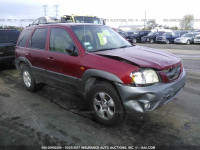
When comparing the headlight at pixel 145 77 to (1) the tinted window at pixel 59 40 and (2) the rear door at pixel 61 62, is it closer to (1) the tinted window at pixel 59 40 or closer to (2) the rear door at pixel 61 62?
(2) the rear door at pixel 61 62

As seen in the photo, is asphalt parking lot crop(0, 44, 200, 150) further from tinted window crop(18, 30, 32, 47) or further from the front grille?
tinted window crop(18, 30, 32, 47)

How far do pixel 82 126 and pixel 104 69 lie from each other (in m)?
1.10

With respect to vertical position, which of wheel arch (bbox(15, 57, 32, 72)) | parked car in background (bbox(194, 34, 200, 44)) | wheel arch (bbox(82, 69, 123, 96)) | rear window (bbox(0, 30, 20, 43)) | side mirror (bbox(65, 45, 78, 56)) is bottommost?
wheel arch (bbox(82, 69, 123, 96))

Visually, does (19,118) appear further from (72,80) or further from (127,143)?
(127,143)

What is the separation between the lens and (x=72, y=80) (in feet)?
12.3

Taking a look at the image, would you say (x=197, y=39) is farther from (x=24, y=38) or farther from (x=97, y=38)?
(x=24, y=38)

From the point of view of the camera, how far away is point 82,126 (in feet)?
11.0

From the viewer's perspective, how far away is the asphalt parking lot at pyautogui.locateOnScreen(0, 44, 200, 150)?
9.45 feet

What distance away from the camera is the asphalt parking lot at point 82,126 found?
9.45 feet

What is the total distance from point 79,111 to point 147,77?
173 cm

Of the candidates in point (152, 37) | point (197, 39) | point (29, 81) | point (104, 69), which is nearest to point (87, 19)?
point (29, 81)

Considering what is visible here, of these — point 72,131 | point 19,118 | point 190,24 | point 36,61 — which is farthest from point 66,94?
point 190,24

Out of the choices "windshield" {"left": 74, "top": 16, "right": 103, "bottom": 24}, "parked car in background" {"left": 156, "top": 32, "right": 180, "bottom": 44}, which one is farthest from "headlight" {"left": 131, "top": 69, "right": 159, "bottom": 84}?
"parked car in background" {"left": 156, "top": 32, "right": 180, "bottom": 44}

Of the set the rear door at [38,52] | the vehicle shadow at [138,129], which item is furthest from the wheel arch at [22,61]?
the vehicle shadow at [138,129]
